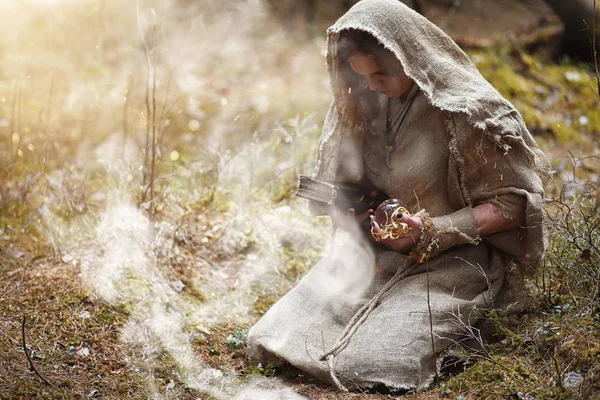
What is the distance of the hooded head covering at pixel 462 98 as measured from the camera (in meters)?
2.70

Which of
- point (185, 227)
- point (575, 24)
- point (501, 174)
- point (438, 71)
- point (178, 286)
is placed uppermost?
point (438, 71)

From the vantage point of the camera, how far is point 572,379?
2.43m

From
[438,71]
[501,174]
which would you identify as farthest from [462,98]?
[501,174]

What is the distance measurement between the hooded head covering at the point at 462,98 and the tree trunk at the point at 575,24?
3.97 m

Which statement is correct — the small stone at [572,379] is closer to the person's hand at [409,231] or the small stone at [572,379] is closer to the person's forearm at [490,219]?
the person's forearm at [490,219]

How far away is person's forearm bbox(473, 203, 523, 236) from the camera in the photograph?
2762mm

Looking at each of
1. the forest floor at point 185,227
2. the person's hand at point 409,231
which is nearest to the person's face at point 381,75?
the person's hand at point 409,231

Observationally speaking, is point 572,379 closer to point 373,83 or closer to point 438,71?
point 438,71

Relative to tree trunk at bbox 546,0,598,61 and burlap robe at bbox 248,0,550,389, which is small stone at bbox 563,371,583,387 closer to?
burlap robe at bbox 248,0,550,389

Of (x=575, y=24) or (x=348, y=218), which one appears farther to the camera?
(x=575, y=24)

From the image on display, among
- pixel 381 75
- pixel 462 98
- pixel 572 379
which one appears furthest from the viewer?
pixel 381 75

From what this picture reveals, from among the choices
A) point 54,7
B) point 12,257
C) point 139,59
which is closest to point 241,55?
point 139,59

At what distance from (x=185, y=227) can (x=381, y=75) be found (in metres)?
1.80

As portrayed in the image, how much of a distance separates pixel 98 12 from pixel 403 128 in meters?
5.41
